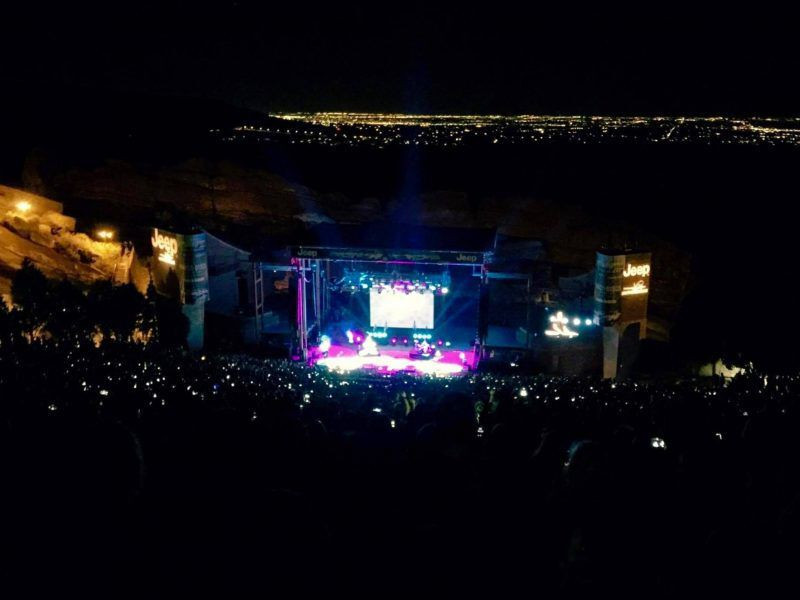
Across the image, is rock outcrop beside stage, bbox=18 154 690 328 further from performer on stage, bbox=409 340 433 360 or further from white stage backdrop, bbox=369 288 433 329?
performer on stage, bbox=409 340 433 360

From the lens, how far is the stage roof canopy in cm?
2264

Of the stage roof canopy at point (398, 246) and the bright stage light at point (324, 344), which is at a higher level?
the stage roof canopy at point (398, 246)

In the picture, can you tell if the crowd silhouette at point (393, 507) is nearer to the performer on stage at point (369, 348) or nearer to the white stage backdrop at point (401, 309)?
the performer on stage at point (369, 348)

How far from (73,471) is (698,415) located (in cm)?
746

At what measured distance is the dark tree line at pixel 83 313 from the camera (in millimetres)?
19531

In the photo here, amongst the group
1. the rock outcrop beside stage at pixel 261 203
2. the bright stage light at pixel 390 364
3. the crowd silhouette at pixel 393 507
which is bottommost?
the bright stage light at pixel 390 364

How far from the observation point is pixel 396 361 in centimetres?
2291

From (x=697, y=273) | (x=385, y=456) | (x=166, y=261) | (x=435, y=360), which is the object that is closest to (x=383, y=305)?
(x=435, y=360)

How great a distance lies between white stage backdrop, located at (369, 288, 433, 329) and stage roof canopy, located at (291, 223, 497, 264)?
83.3 inches

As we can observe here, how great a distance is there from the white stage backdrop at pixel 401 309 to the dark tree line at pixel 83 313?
705 centimetres

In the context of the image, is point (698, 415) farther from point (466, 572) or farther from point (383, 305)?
point (383, 305)

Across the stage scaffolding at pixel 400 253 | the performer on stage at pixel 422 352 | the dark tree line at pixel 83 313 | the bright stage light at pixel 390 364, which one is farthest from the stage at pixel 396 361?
the dark tree line at pixel 83 313

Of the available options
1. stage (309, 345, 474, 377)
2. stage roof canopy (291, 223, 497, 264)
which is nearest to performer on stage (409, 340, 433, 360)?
stage (309, 345, 474, 377)

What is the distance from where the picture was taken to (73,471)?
4.16m
